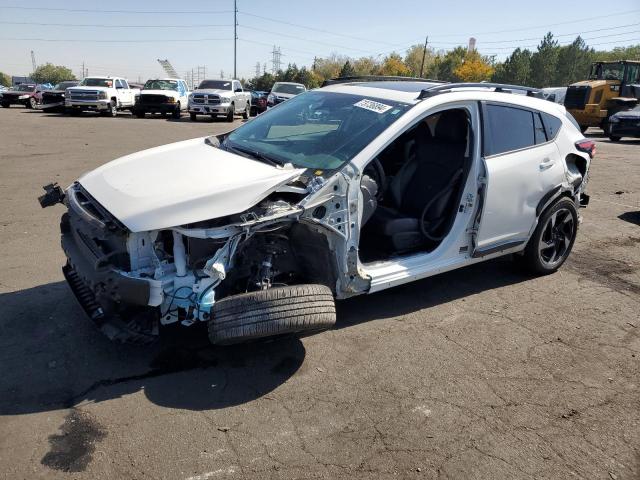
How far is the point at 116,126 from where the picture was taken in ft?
65.0

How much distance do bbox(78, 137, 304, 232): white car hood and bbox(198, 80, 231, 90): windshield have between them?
2193 cm

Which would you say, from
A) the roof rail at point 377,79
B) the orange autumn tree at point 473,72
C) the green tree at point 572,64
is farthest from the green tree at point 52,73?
the roof rail at point 377,79

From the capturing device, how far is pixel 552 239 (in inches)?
196

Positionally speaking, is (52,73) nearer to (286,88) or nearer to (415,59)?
(415,59)

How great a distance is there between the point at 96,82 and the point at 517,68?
6521 centimetres

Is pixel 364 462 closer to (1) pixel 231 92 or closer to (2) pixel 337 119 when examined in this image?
(2) pixel 337 119

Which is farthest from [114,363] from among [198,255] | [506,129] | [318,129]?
[506,129]

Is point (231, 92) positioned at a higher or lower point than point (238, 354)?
higher

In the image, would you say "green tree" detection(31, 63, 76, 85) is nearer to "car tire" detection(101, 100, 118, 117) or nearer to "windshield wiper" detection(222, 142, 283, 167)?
"car tire" detection(101, 100, 118, 117)

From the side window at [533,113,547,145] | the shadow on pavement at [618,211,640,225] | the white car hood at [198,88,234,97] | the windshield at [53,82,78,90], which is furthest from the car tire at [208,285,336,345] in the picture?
the windshield at [53,82,78,90]

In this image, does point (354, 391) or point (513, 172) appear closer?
point (354, 391)

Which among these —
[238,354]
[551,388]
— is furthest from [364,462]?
[551,388]

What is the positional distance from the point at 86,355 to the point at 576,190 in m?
4.67

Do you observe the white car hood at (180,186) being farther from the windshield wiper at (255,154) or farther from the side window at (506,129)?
the side window at (506,129)
